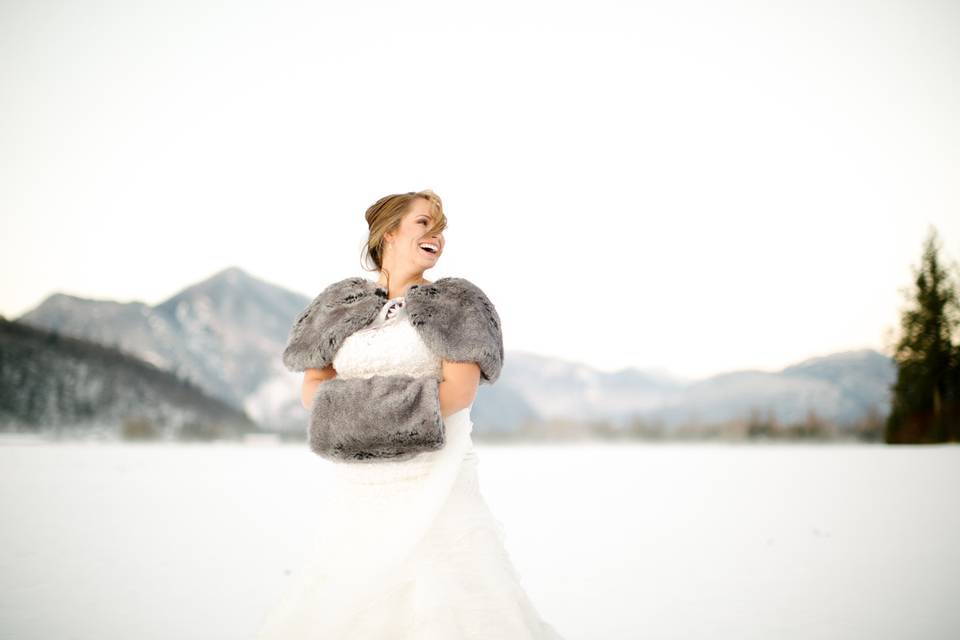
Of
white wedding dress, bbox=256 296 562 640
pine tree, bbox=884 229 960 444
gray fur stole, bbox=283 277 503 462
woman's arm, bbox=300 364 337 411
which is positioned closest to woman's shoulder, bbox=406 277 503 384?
gray fur stole, bbox=283 277 503 462

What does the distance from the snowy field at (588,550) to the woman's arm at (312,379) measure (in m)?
0.46

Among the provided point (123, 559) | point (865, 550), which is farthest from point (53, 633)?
point (865, 550)

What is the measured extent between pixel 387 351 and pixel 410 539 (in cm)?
65

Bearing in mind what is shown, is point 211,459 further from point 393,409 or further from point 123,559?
point 393,409

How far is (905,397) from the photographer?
76.6ft

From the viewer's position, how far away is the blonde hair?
111 inches

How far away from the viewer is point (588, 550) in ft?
27.9

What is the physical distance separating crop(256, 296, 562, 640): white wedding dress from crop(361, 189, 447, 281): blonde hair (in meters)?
0.35

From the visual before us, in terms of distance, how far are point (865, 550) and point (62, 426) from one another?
134 feet

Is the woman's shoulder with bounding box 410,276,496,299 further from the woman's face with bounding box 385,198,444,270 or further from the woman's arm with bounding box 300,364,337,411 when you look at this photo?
the woman's arm with bounding box 300,364,337,411

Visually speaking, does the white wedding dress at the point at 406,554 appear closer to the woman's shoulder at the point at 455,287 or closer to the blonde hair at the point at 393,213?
the woman's shoulder at the point at 455,287

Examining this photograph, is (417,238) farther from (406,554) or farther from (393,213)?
(406,554)

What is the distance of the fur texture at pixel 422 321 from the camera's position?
2486mm

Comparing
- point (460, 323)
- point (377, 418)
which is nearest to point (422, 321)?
point (460, 323)
